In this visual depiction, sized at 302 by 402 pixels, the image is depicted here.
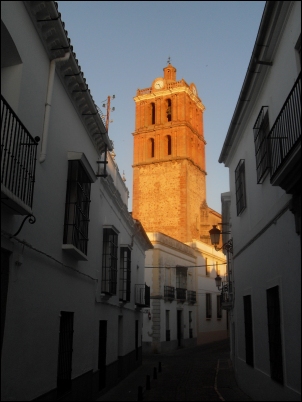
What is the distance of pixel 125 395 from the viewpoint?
1059 centimetres

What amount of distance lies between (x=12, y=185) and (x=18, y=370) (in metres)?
2.28

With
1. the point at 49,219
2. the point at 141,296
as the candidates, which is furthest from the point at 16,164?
the point at 141,296

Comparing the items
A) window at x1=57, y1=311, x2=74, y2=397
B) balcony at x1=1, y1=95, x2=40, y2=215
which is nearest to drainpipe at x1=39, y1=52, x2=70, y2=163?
balcony at x1=1, y1=95, x2=40, y2=215

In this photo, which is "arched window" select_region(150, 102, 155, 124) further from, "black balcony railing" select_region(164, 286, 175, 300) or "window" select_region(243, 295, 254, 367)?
"window" select_region(243, 295, 254, 367)

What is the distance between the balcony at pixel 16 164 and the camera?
487 cm

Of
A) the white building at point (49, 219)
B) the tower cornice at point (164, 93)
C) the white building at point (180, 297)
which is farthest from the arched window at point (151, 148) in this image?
the white building at point (49, 219)

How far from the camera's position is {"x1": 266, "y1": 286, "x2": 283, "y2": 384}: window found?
633cm

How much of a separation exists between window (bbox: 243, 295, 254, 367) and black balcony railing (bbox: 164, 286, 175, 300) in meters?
16.7

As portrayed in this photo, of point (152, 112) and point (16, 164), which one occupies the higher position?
point (152, 112)

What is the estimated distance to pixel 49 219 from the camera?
6.81 metres

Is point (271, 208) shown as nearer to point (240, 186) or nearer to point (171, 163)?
point (240, 186)

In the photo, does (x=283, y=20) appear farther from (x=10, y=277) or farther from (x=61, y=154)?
(x=10, y=277)

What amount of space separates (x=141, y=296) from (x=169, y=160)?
75.9ft

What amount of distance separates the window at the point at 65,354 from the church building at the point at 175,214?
57.2 ft
